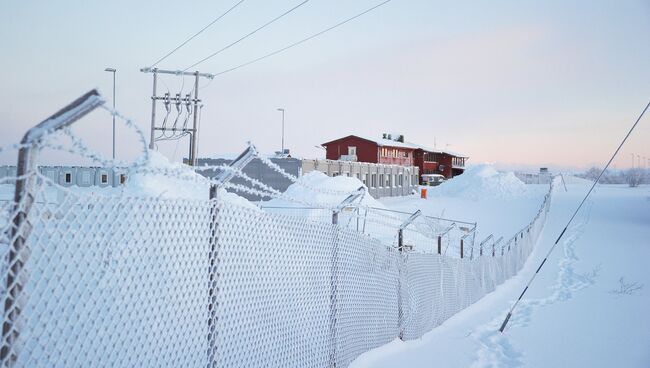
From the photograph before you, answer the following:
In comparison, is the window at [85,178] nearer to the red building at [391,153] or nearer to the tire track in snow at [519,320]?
the red building at [391,153]

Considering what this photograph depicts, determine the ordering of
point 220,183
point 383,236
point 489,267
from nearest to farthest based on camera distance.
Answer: point 220,183 → point 489,267 → point 383,236

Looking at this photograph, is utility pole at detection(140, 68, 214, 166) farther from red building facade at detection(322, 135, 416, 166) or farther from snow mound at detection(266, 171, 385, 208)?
red building facade at detection(322, 135, 416, 166)

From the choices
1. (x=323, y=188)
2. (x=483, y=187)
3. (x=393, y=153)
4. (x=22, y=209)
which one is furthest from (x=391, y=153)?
(x=22, y=209)

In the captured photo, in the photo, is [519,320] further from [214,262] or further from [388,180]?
[388,180]

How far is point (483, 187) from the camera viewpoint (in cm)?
4856

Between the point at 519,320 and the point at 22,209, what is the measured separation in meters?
9.22

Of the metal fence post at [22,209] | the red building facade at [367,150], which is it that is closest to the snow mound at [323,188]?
the metal fence post at [22,209]

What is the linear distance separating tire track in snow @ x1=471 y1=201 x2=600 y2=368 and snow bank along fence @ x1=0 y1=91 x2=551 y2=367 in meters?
1.08

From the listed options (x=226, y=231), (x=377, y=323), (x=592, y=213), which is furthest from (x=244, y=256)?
(x=592, y=213)

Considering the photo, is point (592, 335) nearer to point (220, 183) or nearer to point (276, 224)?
point (276, 224)

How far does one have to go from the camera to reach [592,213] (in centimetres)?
3416

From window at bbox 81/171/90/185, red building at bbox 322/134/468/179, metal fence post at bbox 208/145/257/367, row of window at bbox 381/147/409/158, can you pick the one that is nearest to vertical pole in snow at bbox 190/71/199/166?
window at bbox 81/171/90/185

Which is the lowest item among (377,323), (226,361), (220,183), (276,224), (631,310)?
(631,310)

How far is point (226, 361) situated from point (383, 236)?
17.4m
